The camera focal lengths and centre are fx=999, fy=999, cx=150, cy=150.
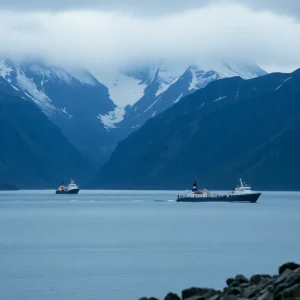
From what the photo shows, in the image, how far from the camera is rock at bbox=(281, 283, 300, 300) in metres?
35.1

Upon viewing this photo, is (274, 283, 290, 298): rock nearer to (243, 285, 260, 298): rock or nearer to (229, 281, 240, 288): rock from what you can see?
(243, 285, 260, 298): rock

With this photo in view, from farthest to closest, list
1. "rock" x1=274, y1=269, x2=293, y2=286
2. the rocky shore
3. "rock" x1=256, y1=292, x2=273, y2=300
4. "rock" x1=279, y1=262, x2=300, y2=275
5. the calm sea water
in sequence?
1. the calm sea water
2. "rock" x1=279, y1=262, x2=300, y2=275
3. "rock" x1=274, y1=269, x2=293, y2=286
4. "rock" x1=256, y1=292, x2=273, y2=300
5. the rocky shore

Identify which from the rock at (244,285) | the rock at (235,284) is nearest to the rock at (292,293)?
the rock at (244,285)

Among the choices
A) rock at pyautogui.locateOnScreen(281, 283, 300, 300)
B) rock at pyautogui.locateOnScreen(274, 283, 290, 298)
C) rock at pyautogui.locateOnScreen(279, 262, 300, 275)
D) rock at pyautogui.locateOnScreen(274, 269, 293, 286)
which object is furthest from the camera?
rock at pyautogui.locateOnScreen(279, 262, 300, 275)

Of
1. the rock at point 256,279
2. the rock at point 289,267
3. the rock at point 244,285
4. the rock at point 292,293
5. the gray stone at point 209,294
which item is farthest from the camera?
the rock at point 256,279

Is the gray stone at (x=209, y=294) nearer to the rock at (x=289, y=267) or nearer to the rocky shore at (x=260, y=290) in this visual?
the rocky shore at (x=260, y=290)

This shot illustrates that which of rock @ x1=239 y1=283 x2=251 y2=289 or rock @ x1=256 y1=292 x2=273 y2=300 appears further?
rock @ x1=239 y1=283 x2=251 y2=289

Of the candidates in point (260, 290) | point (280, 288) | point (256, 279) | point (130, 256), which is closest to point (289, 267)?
point (256, 279)

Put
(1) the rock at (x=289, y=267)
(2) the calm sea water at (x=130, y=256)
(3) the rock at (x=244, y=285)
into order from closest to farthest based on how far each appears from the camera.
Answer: (3) the rock at (x=244, y=285) → (1) the rock at (x=289, y=267) → (2) the calm sea water at (x=130, y=256)

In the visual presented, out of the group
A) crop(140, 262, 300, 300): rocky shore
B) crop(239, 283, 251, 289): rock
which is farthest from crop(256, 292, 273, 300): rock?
crop(239, 283, 251, 289): rock

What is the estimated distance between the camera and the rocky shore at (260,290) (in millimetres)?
35719

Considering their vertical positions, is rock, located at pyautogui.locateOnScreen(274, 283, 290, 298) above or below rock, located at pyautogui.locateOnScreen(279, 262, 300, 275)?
below

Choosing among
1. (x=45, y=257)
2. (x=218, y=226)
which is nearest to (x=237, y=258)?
(x=45, y=257)

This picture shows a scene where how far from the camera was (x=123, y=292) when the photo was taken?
51.6m
